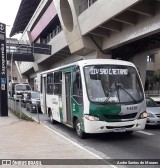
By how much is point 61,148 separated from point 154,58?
63395 mm

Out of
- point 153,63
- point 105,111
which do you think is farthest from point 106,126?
point 153,63

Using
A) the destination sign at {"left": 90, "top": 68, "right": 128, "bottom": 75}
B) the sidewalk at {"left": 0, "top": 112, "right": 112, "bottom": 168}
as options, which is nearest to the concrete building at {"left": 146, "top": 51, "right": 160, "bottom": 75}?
the destination sign at {"left": 90, "top": 68, "right": 128, "bottom": 75}

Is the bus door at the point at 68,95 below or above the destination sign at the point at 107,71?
below

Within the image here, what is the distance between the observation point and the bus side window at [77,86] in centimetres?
1174

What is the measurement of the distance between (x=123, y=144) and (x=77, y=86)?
2667 mm

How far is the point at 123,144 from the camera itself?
10789mm

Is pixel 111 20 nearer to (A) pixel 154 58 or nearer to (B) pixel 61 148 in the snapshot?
(B) pixel 61 148

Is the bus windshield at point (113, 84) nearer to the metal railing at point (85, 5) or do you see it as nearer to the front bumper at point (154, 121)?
the front bumper at point (154, 121)

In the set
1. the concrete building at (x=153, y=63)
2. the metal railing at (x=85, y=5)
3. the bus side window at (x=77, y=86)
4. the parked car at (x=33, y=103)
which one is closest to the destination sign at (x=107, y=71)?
the bus side window at (x=77, y=86)

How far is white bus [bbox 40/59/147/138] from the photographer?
11008 mm

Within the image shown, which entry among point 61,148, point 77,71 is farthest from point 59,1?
point 61,148

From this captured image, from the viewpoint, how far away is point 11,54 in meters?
55.5

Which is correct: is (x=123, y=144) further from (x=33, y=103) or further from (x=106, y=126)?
(x=33, y=103)

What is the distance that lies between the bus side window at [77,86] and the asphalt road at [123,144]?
144 centimetres
